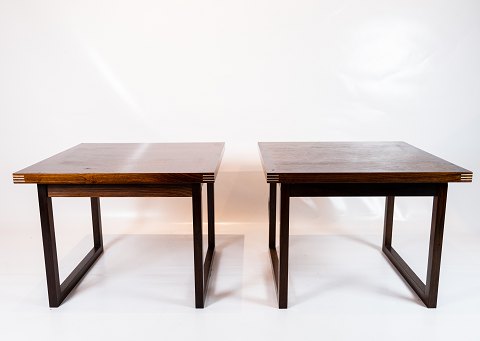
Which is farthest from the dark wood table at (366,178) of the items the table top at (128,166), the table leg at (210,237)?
the table leg at (210,237)

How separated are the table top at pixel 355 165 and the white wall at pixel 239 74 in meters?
0.68

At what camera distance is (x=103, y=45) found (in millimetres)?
2688

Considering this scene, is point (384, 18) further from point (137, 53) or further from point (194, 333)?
point (194, 333)

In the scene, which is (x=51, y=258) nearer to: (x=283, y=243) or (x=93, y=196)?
(x=93, y=196)

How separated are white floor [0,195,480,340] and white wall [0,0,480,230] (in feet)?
2.11

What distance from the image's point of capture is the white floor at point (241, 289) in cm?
163

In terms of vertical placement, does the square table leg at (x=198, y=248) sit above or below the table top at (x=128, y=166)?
below

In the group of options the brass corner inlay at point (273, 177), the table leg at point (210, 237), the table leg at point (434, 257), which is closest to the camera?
the brass corner inlay at point (273, 177)

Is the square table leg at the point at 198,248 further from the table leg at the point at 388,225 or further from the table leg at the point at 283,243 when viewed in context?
the table leg at the point at 388,225

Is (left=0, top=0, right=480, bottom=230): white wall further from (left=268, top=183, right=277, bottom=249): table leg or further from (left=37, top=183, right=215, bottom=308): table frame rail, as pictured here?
(left=37, top=183, right=215, bottom=308): table frame rail

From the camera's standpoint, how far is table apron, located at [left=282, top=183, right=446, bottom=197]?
5.46 ft

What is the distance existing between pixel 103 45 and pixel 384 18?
181cm

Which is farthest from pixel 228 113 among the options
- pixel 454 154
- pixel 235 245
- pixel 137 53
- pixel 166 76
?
pixel 454 154

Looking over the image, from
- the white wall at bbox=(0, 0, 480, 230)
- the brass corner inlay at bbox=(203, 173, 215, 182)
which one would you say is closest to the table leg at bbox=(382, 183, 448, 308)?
the brass corner inlay at bbox=(203, 173, 215, 182)
